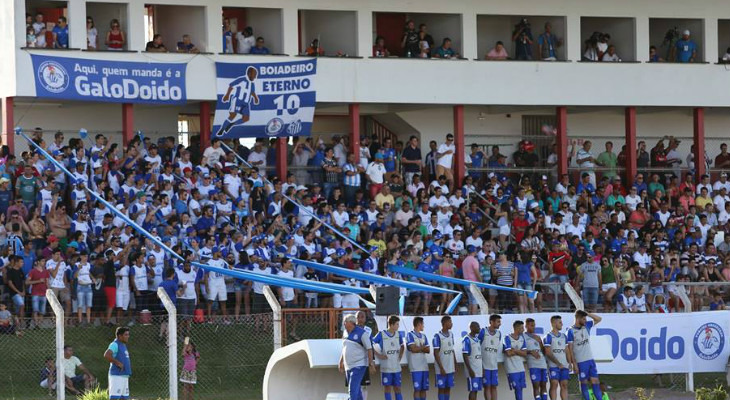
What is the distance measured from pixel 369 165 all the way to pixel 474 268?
15.6ft

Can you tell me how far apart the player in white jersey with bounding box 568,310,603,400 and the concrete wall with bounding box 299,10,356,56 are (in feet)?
41.6

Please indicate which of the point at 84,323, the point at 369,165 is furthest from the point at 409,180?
the point at 84,323

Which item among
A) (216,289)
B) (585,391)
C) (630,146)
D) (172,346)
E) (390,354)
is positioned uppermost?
(630,146)

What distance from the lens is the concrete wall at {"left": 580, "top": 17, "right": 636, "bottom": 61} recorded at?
123 ft

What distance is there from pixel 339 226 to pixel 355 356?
8945 millimetres

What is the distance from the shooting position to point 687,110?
1560 inches

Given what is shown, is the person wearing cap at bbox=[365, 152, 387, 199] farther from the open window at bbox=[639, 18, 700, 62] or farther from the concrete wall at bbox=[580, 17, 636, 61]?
the open window at bbox=[639, 18, 700, 62]

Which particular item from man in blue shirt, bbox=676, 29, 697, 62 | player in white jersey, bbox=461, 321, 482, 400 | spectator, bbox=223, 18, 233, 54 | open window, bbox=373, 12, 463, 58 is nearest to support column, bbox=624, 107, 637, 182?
man in blue shirt, bbox=676, 29, 697, 62

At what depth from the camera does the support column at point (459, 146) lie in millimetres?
34938

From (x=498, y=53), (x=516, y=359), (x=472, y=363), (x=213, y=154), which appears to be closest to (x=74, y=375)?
(x=472, y=363)

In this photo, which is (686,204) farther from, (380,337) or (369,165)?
(380,337)

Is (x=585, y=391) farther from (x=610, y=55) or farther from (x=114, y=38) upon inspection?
(x=610, y=55)

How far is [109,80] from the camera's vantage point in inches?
1245

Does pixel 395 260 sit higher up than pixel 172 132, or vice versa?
pixel 172 132
